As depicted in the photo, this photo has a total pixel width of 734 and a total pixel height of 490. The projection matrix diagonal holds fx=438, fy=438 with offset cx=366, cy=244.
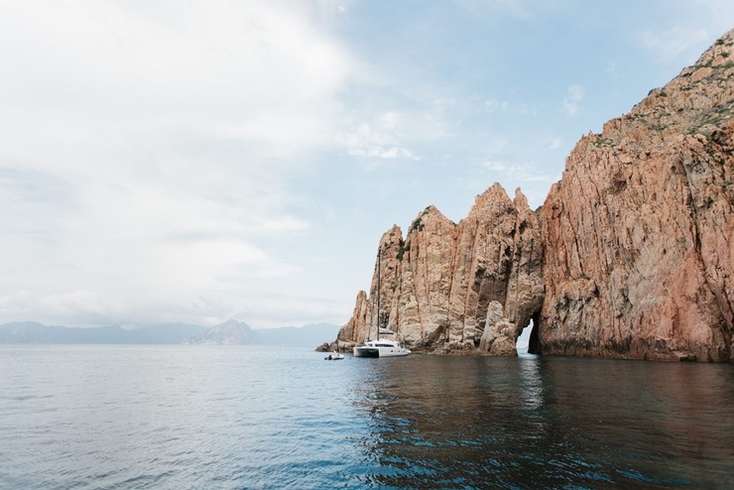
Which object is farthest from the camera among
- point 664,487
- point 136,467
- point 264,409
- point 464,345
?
point 464,345

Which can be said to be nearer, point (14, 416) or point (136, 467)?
point (136, 467)

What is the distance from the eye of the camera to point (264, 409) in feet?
112

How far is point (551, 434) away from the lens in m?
22.7

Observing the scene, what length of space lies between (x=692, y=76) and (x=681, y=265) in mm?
53897

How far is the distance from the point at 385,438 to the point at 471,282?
81.0 m

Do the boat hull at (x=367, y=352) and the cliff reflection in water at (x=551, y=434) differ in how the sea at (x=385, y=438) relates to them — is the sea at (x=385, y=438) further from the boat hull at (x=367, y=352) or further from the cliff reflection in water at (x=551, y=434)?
the boat hull at (x=367, y=352)

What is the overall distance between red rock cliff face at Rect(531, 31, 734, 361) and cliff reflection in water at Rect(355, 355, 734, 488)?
31577 mm

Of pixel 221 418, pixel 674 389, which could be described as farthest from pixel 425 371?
pixel 221 418

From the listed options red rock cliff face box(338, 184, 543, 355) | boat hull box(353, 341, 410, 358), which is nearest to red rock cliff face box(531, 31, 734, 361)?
red rock cliff face box(338, 184, 543, 355)

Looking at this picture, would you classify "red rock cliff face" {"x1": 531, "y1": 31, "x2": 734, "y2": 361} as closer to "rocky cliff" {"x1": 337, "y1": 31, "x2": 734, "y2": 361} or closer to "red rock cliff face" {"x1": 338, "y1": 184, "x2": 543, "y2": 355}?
"rocky cliff" {"x1": 337, "y1": 31, "x2": 734, "y2": 361}

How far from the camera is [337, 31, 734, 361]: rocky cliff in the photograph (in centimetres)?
6988

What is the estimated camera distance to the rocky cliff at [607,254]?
6988 centimetres

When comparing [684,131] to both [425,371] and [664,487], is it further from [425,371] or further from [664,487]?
[664,487]

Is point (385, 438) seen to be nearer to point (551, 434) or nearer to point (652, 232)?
point (551, 434)
